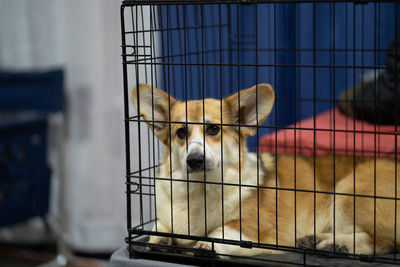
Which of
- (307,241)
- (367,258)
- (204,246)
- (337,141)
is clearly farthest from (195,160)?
(337,141)

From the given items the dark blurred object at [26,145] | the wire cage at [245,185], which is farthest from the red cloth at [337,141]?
the dark blurred object at [26,145]

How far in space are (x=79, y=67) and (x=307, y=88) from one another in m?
1.40

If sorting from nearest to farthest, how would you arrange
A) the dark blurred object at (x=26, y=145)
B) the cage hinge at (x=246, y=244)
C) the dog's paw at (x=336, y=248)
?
the cage hinge at (x=246, y=244), the dog's paw at (x=336, y=248), the dark blurred object at (x=26, y=145)

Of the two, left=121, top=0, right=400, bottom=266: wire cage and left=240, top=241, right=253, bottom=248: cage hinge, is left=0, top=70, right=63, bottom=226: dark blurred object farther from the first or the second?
left=240, top=241, right=253, bottom=248: cage hinge

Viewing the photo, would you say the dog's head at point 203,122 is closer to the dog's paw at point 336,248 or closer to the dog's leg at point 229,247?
the dog's leg at point 229,247

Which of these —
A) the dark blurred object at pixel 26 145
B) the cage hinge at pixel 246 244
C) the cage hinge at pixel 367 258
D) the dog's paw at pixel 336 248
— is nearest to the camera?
the cage hinge at pixel 367 258

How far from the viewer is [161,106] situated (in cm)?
184

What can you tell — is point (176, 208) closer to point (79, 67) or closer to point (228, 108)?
point (228, 108)

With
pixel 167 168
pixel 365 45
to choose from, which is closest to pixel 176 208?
pixel 167 168

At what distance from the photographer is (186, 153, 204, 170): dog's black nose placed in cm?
165

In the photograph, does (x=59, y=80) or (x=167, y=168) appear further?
(x=59, y=80)

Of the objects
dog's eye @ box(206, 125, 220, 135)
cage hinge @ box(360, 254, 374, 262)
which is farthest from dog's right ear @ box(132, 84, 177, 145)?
cage hinge @ box(360, 254, 374, 262)

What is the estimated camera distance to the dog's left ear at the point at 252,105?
1.71 meters

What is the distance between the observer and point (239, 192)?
1.78 meters
